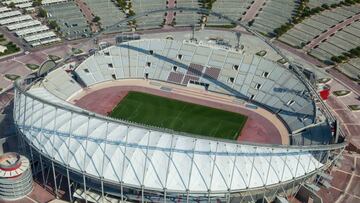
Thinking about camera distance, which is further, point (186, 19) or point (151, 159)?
point (186, 19)

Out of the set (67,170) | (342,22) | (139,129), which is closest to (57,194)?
(67,170)

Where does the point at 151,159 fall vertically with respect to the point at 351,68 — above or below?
below

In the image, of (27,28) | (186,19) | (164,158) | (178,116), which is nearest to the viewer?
(164,158)

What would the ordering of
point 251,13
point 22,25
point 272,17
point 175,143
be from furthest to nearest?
point 251,13 → point 272,17 → point 22,25 → point 175,143

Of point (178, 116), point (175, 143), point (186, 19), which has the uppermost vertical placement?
point (186, 19)

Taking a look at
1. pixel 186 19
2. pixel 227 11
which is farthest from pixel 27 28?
pixel 227 11

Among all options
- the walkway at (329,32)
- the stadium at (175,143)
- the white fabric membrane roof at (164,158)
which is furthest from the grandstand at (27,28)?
the walkway at (329,32)

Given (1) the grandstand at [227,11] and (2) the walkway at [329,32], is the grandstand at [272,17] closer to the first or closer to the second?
(1) the grandstand at [227,11]

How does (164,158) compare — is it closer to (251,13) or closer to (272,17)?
(272,17)
